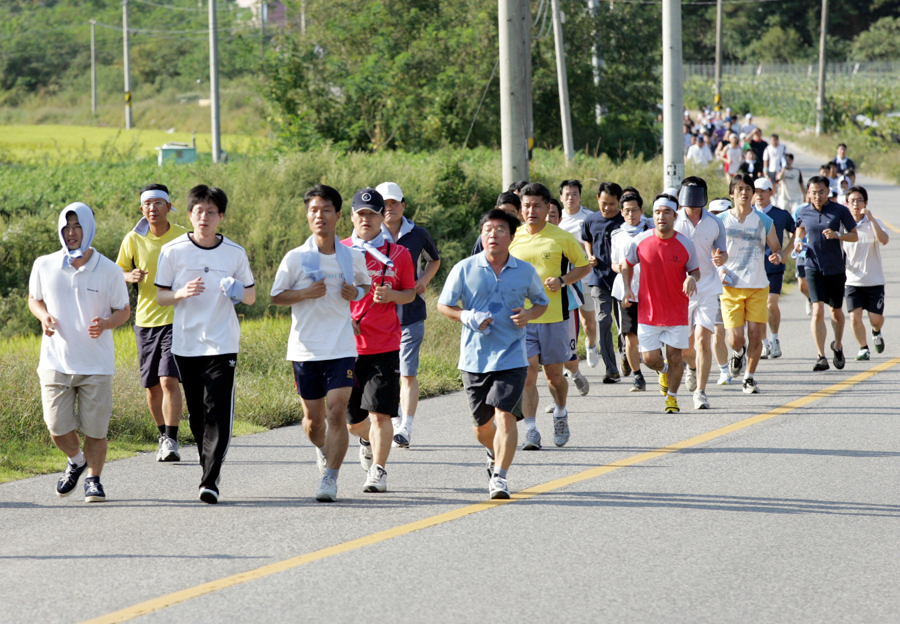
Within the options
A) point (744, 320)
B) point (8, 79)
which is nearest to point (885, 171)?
point (744, 320)

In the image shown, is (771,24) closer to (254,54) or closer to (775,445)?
(254,54)

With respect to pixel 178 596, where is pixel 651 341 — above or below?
above

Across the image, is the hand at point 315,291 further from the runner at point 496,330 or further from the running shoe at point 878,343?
the running shoe at point 878,343

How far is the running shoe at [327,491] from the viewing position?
7.38 m

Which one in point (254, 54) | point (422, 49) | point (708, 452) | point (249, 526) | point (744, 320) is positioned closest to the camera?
point (249, 526)

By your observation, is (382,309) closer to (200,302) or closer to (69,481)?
(200,302)

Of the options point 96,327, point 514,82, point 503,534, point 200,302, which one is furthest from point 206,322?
point 514,82

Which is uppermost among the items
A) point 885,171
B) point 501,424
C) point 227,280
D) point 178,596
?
point 885,171

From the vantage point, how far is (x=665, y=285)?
33.4 ft

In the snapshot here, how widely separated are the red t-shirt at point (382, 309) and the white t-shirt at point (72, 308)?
167cm

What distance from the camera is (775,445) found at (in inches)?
354

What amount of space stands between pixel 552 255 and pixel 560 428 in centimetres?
140

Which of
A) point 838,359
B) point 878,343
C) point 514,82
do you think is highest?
point 514,82

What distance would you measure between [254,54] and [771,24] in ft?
215
